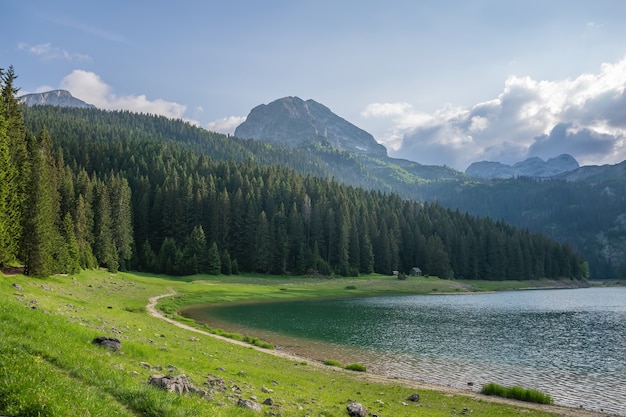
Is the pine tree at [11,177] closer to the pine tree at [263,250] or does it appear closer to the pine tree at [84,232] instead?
the pine tree at [84,232]

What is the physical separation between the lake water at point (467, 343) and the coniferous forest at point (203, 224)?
2657 cm

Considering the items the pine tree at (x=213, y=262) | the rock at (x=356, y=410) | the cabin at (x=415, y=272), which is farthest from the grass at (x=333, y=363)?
the cabin at (x=415, y=272)

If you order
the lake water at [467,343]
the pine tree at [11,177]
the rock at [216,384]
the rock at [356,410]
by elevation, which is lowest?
the lake water at [467,343]

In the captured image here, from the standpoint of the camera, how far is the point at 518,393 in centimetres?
2522

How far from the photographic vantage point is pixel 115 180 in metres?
117

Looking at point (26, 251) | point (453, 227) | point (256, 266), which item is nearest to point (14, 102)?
point (26, 251)

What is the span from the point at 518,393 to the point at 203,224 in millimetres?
130560

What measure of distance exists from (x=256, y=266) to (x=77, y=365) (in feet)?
413

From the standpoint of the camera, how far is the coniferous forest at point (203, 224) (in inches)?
2235

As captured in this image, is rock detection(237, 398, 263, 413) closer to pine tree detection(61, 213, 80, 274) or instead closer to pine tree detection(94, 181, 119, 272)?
pine tree detection(61, 213, 80, 274)

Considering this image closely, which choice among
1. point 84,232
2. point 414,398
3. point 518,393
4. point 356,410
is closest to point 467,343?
point 518,393

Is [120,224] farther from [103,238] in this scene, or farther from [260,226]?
[260,226]

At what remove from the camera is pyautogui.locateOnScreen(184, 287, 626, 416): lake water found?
29911mm

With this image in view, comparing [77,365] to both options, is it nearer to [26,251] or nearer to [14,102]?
[26,251]
